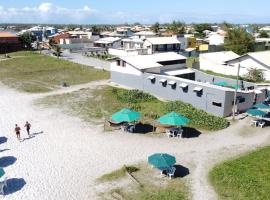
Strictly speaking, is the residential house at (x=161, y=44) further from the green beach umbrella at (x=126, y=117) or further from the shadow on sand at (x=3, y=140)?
the shadow on sand at (x=3, y=140)

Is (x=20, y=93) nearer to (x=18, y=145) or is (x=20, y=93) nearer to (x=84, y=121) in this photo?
(x=84, y=121)

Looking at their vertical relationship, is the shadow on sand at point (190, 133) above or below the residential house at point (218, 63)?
below

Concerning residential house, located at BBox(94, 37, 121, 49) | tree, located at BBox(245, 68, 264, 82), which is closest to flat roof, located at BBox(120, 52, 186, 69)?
tree, located at BBox(245, 68, 264, 82)

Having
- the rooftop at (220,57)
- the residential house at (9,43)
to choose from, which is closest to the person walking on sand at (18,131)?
the rooftop at (220,57)

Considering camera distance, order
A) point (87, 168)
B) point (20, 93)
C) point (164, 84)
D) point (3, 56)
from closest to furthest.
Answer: point (87, 168), point (164, 84), point (20, 93), point (3, 56)

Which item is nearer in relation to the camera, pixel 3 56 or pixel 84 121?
pixel 84 121

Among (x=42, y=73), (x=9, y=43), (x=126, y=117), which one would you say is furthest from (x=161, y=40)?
(x=126, y=117)

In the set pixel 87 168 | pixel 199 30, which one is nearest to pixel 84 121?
pixel 87 168
